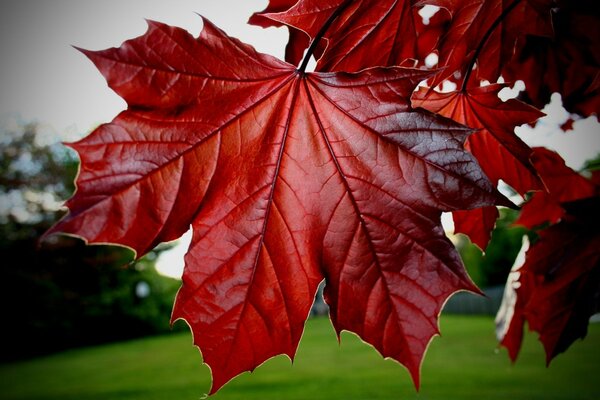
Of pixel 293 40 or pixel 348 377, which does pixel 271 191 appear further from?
pixel 348 377

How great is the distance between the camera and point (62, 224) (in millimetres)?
379

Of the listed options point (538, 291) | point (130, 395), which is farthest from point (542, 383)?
point (130, 395)

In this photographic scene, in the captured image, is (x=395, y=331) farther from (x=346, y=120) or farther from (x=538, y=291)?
(x=538, y=291)

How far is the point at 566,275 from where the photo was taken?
84 centimetres

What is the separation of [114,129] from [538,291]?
85 centimetres

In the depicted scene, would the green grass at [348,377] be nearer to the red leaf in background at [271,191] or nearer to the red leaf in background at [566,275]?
the red leaf in background at [566,275]

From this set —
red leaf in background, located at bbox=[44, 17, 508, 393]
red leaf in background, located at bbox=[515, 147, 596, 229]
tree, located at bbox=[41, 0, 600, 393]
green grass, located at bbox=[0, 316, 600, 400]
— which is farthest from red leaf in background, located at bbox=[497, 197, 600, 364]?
green grass, located at bbox=[0, 316, 600, 400]

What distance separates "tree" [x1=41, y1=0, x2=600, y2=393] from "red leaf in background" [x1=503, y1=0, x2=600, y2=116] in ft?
0.54

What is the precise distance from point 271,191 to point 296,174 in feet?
0.14

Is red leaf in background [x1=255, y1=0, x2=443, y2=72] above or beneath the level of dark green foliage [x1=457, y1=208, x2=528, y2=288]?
above

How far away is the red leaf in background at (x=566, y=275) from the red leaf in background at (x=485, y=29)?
0.38 m

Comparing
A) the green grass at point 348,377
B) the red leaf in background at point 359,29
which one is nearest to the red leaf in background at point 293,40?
the red leaf in background at point 359,29

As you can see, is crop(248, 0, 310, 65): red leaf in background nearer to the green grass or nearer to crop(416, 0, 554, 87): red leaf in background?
crop(416, 0, 554, 87): red leaf in background

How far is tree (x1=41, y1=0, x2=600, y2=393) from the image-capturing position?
0.45m
